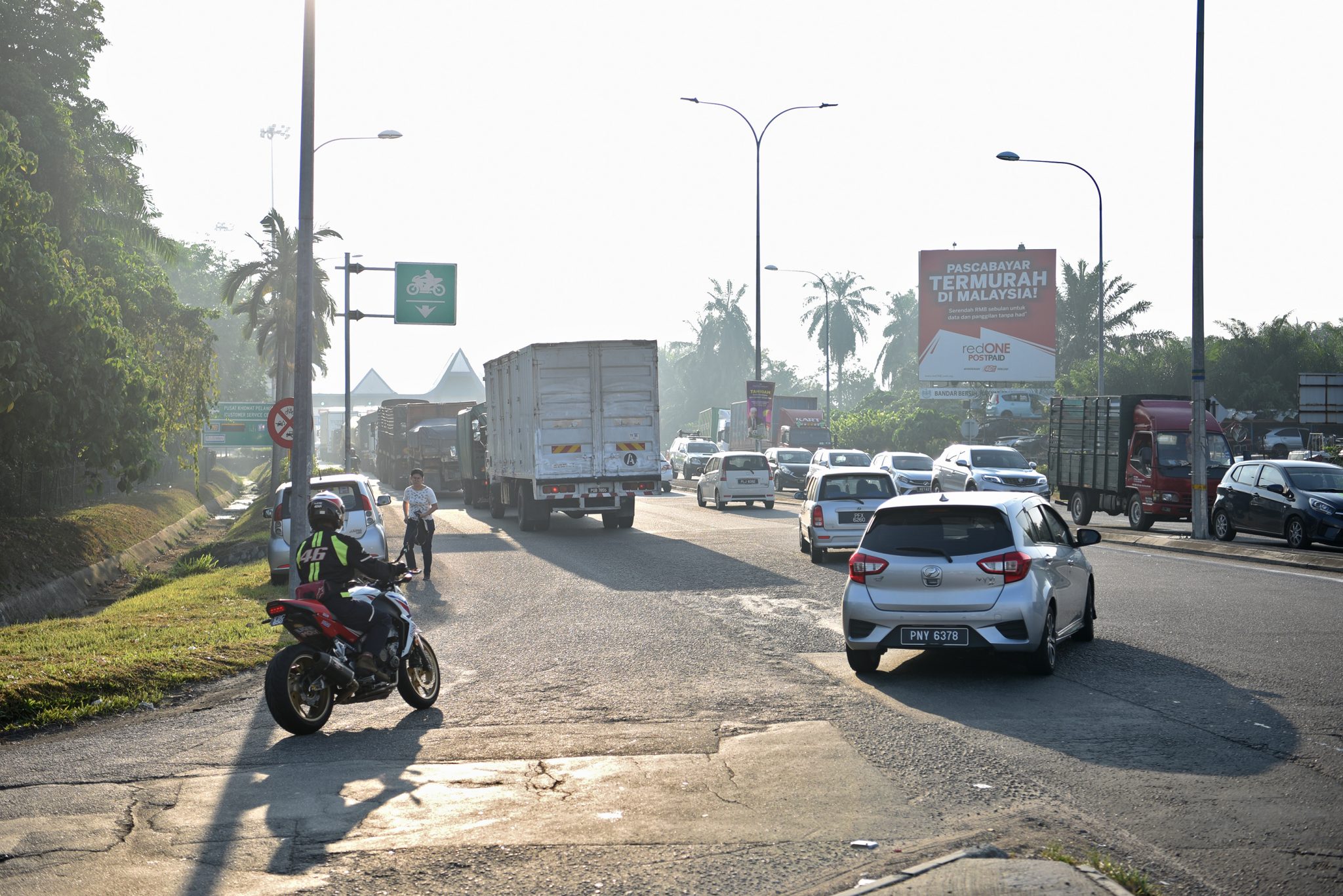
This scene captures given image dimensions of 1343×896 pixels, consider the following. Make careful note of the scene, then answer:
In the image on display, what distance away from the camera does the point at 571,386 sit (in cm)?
2683

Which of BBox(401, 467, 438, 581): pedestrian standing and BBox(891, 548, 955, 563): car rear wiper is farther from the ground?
BBox(891, 548, 955, 563): car rear wiper

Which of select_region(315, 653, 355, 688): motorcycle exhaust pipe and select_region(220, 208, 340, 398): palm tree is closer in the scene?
select_region(315, 653, 355, 688): motorcycle exhaust pipe

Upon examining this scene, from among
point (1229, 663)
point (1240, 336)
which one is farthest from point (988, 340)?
point (1229, 663)

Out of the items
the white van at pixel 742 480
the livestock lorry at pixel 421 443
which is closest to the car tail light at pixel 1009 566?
the white van at pixel 742 480

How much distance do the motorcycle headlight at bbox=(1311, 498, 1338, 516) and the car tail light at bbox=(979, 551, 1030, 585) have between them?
13.6m

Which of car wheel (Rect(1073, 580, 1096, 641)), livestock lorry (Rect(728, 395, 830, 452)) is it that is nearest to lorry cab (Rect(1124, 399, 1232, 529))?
car wheel (Rect(1073, 580, 1096, 641))

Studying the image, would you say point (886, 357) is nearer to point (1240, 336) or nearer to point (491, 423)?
point (1240, 336)

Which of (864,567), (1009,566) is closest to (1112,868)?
(1009,566)

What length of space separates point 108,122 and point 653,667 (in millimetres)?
34612

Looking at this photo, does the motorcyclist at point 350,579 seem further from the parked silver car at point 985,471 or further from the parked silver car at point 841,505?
the parked silver car at point 985,471

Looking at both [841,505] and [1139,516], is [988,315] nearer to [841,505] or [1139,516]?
[1139,516]

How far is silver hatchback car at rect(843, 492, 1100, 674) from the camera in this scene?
33.4ft

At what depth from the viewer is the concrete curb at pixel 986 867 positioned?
5.09 metres

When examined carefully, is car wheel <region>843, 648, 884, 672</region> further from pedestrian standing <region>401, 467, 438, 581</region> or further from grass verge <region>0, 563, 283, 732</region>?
pedestrian standing <region>401, 467, 438, 581</region>
